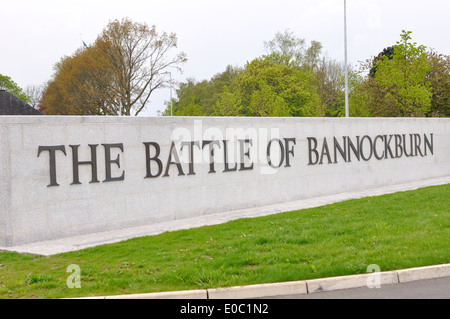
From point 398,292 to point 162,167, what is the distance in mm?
7342

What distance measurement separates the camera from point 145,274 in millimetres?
7457

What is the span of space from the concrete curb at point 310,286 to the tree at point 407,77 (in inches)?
1044

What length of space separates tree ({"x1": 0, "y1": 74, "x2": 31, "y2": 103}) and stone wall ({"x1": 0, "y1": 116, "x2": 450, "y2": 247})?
72311 mm

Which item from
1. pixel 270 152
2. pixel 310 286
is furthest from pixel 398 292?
pixel 270 152

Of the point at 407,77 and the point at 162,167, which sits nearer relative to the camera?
the point at 162,167

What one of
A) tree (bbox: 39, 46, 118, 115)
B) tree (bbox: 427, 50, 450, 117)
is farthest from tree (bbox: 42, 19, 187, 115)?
tree (bbox: 427, 50, 450, 117)

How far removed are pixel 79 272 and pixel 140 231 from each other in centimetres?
411

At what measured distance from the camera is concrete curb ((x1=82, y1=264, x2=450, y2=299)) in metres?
6.62

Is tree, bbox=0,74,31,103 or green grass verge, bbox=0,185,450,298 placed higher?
tree, bbox=0,74,31,103

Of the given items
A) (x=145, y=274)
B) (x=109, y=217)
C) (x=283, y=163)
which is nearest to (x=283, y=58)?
(x=283, y=163)

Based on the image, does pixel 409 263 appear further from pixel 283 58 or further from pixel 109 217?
pixel 283 58

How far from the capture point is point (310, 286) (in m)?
7.01

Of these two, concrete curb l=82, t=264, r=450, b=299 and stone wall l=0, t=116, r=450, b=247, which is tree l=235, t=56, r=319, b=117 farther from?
concrete curb l=82, t=264, r=450, b=299

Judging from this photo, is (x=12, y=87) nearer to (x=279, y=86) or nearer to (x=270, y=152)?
(x=279, y=86)
